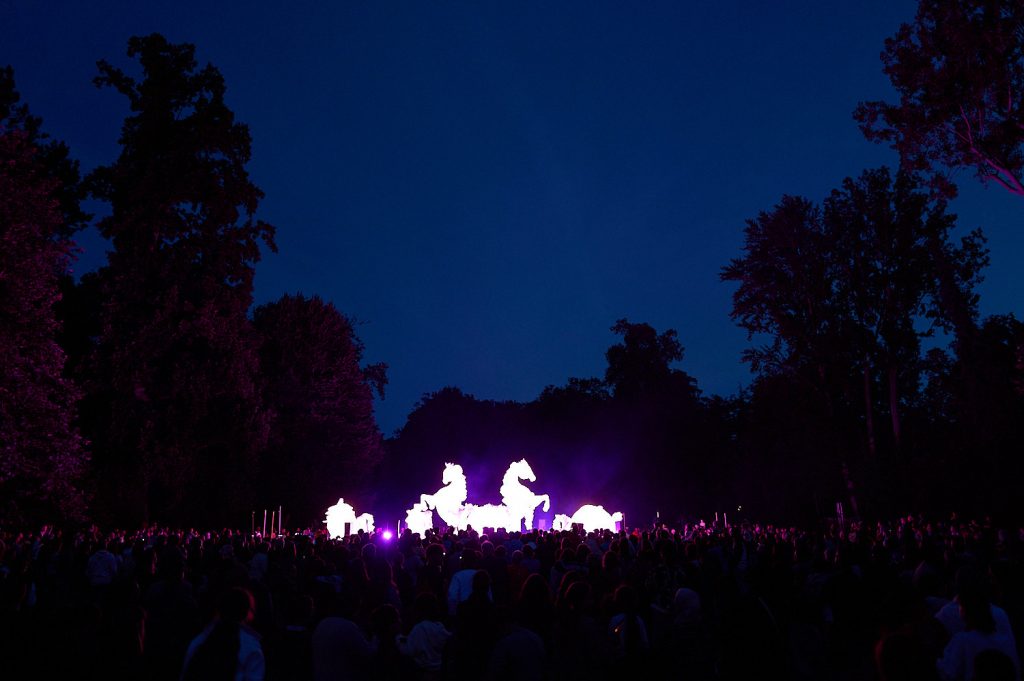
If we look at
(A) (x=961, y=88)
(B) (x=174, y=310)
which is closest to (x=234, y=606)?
(A) (x=961, y=88)

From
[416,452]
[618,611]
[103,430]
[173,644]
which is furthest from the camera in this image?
[416,452]

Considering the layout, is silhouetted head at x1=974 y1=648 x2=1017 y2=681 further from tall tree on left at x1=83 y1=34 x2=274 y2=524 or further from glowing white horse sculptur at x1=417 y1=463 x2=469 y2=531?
tall tree on left at x1=83 y1=34 x2=274 y2=524

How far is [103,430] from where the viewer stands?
28.1 metres

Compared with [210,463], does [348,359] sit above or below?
above

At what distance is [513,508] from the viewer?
2614 cm

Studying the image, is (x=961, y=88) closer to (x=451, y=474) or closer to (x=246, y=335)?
(x=451, y=474)

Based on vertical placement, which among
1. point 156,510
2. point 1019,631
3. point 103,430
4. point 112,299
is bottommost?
point 1019,631

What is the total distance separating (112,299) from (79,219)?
5.62 m

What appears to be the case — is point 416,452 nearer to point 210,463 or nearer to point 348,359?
point 348,359

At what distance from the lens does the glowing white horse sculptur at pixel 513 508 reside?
25797 millimetres

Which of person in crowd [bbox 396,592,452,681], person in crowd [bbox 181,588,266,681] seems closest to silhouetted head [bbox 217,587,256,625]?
person in crowd [bbox 181,588,266,681]

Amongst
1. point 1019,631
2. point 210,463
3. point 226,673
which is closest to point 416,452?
point 210,463

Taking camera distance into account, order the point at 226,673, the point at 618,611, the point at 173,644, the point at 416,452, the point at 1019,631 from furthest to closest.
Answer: the point at 416,452, the point at 1019,631, the point at 173,644, the point at 618,611, the point at 226,673

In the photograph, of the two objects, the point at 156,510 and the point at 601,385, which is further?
the point at 601,385
